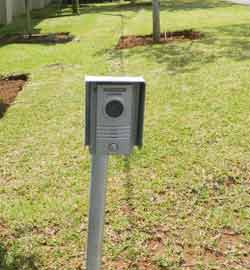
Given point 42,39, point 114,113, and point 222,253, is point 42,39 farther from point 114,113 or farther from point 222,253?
point 114,113

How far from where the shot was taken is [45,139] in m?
5.55

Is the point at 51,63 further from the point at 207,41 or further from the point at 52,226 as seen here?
the point at 52,226

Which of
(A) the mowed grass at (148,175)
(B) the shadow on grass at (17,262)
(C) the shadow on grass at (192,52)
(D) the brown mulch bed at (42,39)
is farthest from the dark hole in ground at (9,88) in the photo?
(D) the brown mulch bed at (42,39)

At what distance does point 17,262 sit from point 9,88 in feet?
16.9

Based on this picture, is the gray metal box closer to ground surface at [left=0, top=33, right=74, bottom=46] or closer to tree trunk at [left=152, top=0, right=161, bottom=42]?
tree trunk at [left=152, top=0, right=161, bottom=42]

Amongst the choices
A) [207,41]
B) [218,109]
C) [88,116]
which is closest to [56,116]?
[218,109]

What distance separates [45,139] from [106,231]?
2.26m

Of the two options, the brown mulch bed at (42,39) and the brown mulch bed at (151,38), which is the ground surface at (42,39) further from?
the brown mulch bed at (151,38)

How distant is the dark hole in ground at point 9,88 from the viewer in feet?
22.9

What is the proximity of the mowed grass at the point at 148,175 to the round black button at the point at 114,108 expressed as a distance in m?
1.56

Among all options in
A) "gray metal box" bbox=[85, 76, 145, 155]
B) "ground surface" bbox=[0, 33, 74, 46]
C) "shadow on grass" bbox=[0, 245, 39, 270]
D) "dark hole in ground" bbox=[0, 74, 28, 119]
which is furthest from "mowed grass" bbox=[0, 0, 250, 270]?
"ground surface" bbox=[0, 33, 74, 46]

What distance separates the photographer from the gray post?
210cm

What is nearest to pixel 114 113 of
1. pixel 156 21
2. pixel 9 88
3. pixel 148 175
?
pixel 148 175

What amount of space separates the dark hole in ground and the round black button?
15.7 feet
